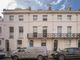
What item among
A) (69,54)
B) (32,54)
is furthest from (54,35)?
(69,54)

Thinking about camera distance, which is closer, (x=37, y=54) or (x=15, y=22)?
(x=37, y=54)

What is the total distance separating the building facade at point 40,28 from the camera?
52625mm

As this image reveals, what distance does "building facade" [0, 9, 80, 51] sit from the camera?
173 ft

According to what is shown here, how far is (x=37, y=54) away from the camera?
99.2 feet

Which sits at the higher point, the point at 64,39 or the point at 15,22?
the point at 15,22

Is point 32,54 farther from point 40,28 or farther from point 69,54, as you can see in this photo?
point 40,28

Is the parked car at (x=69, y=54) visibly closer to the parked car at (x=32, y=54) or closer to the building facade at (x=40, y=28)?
the parked car at (x=32, y=54)

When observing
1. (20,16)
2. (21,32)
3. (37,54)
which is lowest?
(37,54)

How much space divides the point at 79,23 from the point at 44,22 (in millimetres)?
7888

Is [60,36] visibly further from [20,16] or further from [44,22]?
[20,16]

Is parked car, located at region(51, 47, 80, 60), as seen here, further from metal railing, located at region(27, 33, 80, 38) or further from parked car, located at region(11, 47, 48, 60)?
metal railing, located at region(27, 33, 80, 38)

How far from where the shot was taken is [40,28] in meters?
53.0

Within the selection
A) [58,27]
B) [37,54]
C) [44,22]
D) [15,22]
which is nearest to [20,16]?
[15,22]

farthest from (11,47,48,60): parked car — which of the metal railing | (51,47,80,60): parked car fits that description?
the metal railing
